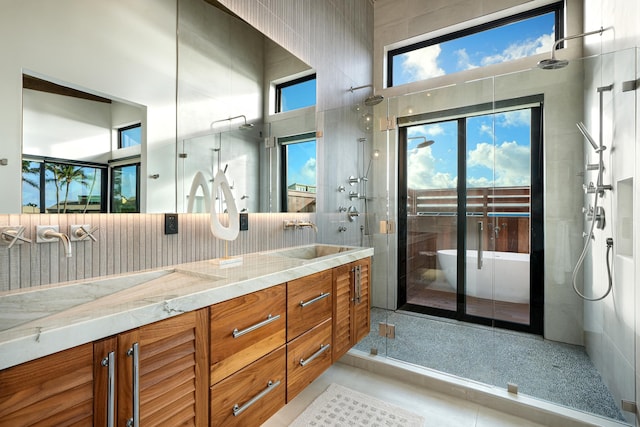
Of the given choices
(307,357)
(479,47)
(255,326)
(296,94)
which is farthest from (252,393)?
(479,47)

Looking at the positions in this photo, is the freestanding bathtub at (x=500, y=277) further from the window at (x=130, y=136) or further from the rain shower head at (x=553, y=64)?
the window at (x=130, y=136)

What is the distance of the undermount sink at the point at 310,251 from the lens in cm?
214

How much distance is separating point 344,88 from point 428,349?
234 cm

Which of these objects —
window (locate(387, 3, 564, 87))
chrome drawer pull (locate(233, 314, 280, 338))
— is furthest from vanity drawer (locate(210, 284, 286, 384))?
window (locate(387, 3, 564, 87))

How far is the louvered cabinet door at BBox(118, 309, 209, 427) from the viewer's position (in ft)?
2.79

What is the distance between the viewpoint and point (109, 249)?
1.29 meters

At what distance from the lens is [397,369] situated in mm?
2223

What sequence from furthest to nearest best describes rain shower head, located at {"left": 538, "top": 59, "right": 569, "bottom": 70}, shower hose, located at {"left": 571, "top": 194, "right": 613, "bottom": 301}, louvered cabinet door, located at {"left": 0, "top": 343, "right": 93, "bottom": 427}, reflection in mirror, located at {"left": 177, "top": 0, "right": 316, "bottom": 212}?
rain shower head, located at {"left": 538, "top": 59, "right": 569, "bottom": 70} < shower hose, located at {"left": 571, "top": 194, "right": 613, "bottom": 301} < reflection in mirror, located at {"left": 177, "top": 0, "right": 316, "bottom": 212} < louvered cabinet door, located at {"left": 0, "top": 343, "right": 93, "bottom": 427}

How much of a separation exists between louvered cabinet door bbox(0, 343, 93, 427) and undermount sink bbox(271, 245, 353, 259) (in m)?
1.33

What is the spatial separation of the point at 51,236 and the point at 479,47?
11.8 ft

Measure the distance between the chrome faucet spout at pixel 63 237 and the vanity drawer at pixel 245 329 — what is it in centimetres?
53

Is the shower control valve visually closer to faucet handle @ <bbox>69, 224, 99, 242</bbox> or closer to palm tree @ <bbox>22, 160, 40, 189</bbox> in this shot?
faucet handle @ <bbox>69, 224, 99, 242</bbox>

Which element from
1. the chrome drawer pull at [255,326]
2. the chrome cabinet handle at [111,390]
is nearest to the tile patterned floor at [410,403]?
the chrome drawer pull at [255,326]

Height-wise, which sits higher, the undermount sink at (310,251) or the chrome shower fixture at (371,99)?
the chrome shower fixture at (371,99)
